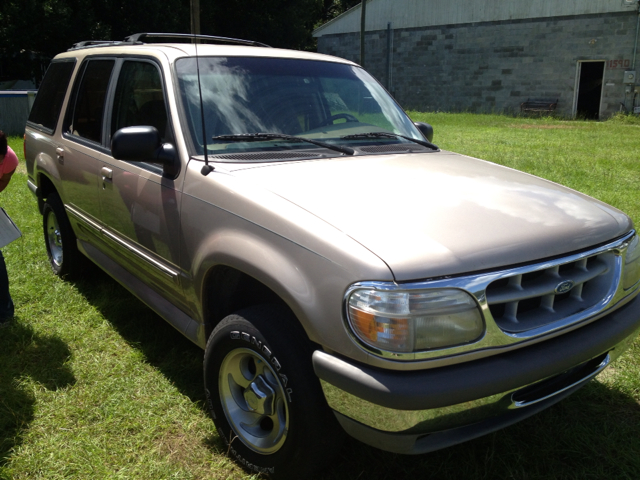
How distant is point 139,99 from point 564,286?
2.54m

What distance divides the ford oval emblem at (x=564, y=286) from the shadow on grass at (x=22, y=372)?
256 centimetres

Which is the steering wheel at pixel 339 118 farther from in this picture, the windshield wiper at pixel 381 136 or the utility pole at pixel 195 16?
the utility pole at pixel 195 16

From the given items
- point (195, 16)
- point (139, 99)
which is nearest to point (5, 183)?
point (139, 99)

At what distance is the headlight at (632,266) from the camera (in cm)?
245

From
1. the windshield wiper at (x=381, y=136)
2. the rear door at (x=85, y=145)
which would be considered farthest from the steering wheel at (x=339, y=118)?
the rear door at (x=85, y=145)

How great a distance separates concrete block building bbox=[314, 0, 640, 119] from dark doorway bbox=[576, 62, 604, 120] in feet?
0.14

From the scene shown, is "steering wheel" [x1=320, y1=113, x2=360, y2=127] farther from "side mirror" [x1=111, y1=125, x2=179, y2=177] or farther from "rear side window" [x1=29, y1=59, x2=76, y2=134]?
"rear side window" [x1=29, y1=59, x2=76, y2=134]

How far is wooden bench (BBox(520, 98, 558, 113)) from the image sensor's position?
24766 millimetres

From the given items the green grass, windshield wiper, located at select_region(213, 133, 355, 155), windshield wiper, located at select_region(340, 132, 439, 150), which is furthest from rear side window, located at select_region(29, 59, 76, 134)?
windshield wiper, located at select_region(340, 132, 439, 150)

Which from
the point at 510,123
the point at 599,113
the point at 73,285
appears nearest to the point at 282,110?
the point at 73,285

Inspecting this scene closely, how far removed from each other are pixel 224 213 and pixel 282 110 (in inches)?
35.9

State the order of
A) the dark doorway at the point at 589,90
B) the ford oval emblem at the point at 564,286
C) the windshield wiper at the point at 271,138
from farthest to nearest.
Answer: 1. the dark doorway at the point at 589,90
2. the windshield wiper at the point at 271,138
3. the ford oval emblem at the point at 564,286

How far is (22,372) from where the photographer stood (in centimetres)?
341

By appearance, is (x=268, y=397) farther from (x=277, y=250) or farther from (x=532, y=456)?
(x=532, y=456)
